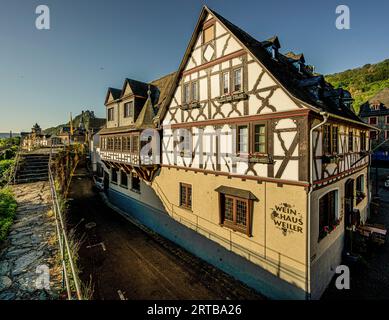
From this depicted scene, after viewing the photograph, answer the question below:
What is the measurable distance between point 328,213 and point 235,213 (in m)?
4.40

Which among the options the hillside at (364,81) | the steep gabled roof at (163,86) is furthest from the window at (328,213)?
the hillside at (364,81)

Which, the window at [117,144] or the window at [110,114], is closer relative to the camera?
the window at [117,144]

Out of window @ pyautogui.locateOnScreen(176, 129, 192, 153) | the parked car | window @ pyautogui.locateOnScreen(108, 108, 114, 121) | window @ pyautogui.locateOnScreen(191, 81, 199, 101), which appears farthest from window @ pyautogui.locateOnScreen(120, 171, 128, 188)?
window @ pyautogui.locateOnScreen(191, 81, 199, 101)

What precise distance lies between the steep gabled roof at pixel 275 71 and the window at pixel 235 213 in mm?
5165

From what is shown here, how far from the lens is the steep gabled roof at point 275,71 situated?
8.74m

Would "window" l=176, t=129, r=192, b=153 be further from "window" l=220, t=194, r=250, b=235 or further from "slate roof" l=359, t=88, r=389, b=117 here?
"slate roof" l=359, t=88, r=389, b=117

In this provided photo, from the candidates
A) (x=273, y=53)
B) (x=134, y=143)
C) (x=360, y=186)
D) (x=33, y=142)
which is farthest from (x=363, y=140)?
(x=33, y=142)

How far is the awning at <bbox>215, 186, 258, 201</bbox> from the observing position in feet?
31.5

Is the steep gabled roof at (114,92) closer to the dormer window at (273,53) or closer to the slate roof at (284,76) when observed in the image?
the slate roof at (284,76)

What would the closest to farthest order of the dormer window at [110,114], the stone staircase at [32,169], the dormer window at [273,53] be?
the dormer window at [273,53], the stone staircase at [32,169], the dormer window at [110,114]

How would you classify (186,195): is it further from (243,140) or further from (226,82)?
(226,82)

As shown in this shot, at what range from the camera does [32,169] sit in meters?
15.7

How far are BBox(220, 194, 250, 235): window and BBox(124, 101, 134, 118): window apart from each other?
11475 mm

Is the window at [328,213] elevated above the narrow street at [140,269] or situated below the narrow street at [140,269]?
above
